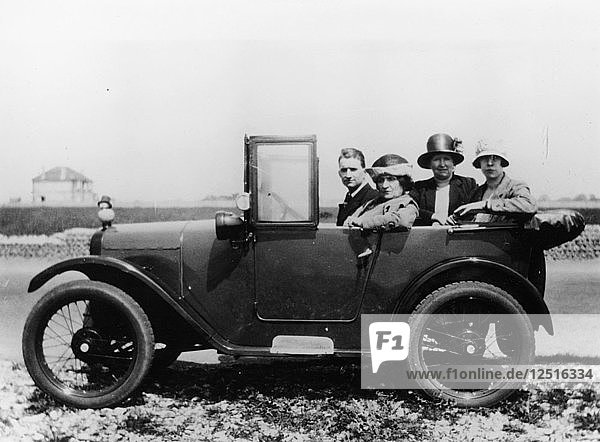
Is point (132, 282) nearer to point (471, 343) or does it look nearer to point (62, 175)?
point (62, 175)

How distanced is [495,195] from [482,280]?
56 cm

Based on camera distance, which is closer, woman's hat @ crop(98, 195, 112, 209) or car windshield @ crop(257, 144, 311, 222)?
car windshield @ crop(257, 144, 311, 222)

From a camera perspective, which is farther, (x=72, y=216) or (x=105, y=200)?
(x=72, y=216)

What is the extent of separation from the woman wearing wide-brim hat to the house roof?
1841 mm

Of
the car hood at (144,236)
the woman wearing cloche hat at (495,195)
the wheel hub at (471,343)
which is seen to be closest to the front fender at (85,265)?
the car hood at (144,236)

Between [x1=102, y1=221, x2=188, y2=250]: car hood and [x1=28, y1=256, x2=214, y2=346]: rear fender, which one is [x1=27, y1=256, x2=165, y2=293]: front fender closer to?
[x1=28, y1=256, x2=214, y2=346]: rear fender

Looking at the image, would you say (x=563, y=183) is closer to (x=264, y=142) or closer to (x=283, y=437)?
(x=264, y=142)

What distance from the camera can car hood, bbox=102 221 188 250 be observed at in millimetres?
3621

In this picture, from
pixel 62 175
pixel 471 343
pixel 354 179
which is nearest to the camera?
pixel 471 343

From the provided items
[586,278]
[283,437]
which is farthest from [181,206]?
[586,278]

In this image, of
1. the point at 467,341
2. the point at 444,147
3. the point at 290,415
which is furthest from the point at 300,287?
the point at 444,147

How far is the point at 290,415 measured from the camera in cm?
344

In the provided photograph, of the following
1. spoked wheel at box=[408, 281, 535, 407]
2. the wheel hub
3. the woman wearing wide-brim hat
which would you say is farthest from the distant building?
the wheel hub
